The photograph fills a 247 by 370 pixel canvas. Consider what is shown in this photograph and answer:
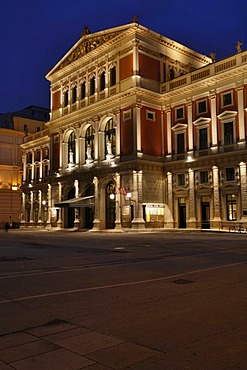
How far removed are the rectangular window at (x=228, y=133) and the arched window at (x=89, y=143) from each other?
1687 cm

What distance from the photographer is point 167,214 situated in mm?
41406

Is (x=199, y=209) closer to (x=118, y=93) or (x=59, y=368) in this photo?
(x=118, y=93)

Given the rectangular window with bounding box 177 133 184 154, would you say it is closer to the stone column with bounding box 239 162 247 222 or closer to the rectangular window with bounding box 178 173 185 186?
the rectangular window with bounding box 178 173 185 186

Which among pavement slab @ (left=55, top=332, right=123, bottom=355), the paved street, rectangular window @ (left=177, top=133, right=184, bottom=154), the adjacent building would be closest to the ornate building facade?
rectangular window @ (left=177, top=133, right=184, bottom=154)

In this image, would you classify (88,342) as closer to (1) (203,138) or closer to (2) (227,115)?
(2) (227,115)

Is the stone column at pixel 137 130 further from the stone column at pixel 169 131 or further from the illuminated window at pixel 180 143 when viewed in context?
the illuminated window at pixel 180 143

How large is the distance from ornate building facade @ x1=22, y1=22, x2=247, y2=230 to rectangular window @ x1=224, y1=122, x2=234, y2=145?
96mm

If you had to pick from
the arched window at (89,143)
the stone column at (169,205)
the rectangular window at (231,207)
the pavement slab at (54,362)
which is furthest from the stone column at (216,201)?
the pavement slab at (54,362)

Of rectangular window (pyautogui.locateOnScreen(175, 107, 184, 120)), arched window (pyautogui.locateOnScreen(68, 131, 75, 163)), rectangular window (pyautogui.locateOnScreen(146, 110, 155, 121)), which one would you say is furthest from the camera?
arched window (pyautogui.locateOnScreen(68, 131, 75, 163))

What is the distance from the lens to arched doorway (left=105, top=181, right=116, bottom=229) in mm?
43219

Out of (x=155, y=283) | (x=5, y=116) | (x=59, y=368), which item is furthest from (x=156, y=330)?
(x=5, y=116)

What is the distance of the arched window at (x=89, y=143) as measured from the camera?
153ft

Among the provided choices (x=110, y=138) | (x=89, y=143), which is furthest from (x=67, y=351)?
(x=89, y=143)

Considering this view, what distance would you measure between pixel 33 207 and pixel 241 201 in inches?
1385
